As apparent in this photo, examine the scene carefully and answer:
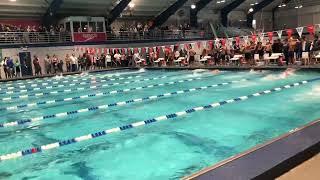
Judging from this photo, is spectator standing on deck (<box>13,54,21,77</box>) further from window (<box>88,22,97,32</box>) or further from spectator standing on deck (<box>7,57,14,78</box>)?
window (<box>88,22,97,32</box>)

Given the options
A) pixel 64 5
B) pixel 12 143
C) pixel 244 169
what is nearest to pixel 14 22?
pixel 64 5

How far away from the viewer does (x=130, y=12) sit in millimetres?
26250

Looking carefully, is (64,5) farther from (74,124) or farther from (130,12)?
(74,124)

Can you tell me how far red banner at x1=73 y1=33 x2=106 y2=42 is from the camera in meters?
23.2

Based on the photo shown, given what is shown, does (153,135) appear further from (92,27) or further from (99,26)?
(99,26)

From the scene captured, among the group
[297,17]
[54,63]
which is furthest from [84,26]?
[297,17]

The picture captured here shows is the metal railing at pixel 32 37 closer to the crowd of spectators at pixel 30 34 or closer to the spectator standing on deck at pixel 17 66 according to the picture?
the crowd of spectators at pixel 30 34

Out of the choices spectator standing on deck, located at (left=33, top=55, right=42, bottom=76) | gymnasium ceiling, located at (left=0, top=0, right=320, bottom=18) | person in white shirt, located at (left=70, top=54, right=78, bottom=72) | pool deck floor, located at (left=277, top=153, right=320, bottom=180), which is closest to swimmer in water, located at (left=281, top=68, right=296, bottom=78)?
pool deck floor, located at (left=277, top=153, right=320, bottom=180)

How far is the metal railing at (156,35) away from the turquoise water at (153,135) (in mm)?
16955

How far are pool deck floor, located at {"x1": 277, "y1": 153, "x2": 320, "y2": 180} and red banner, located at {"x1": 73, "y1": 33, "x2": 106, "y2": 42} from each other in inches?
848

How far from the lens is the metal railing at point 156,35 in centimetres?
2541

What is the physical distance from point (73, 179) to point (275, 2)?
33373 mm

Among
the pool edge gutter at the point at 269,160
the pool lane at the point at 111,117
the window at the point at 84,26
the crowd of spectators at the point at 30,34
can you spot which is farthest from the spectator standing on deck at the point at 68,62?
the pool edge gutter at the point at 269,160

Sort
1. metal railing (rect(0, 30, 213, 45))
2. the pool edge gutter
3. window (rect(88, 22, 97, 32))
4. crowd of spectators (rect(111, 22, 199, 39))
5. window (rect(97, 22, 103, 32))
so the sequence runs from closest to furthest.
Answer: the pool edge gutter, metal railing (rect(0, 30, 213, 45)), window (rect(88, 22, 97, 32)), window (rect(97, 22, 103, 32)), crowd of spectators (rect(111, 22, 199, 39))
